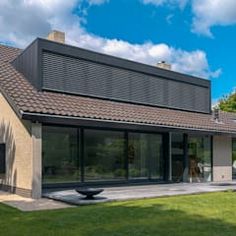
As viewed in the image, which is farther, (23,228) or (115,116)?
(115,116)

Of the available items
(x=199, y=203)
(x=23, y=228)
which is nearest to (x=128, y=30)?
(x=199, y=203)

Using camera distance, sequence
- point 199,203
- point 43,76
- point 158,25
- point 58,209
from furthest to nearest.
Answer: point 158,25 → point 43,76 → point 199,203 → point 58,209

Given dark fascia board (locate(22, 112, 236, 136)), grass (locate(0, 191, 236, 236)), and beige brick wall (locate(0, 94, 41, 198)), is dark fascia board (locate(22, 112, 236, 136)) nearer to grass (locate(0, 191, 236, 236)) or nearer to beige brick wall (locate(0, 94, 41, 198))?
beige brick wall (locate(0, 94, 41, 198))

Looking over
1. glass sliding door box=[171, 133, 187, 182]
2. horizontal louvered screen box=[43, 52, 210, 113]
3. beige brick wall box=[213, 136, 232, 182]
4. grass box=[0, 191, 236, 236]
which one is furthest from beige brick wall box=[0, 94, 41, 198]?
beige brick wall box=[213, 136, 232, 182]

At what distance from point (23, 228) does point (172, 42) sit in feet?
70.8

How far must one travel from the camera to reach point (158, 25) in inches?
1134

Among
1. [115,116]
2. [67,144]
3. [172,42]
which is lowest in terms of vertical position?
[67,144]

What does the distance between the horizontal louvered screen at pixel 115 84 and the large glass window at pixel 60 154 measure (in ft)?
6.33

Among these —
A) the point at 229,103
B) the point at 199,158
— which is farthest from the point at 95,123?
the point at 229,103

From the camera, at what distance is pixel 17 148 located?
17.4 meters

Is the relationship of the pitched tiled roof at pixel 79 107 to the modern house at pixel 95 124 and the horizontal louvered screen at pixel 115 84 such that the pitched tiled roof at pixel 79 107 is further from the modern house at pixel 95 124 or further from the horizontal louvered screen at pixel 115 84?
the horizontal louvered screen at pixel 115 84

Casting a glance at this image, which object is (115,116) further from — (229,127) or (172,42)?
(172,42)

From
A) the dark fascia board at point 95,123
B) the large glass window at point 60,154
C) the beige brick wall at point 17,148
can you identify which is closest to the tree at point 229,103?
the dark fascia board at point 95,123

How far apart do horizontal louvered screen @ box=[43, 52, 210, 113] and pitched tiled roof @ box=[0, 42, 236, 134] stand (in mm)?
450
